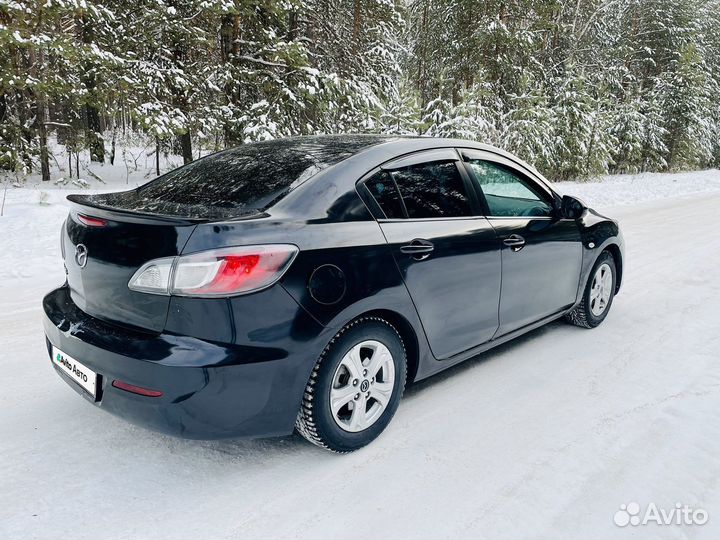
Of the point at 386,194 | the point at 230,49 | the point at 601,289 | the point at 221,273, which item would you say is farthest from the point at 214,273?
the point at 230,49

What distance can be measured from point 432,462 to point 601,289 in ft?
9.07

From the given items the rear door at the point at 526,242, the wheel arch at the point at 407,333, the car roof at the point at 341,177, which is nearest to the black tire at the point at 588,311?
the rear door at the point at 526,242

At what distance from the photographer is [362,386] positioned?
2672mm

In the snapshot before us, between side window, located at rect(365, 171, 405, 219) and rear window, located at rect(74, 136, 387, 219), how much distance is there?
0.21 m

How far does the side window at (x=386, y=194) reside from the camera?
2.84 meters

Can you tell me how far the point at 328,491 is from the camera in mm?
2434

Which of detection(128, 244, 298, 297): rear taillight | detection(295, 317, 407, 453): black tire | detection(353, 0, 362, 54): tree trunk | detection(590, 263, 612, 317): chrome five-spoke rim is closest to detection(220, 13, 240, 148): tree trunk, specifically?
detection(353, 0, 362, 54): tree trunk

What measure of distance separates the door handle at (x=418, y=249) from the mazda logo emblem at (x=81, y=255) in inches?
61.4

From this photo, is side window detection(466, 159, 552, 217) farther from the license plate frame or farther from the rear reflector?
the license plate frame

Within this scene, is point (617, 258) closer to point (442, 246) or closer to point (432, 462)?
point (442, 246)

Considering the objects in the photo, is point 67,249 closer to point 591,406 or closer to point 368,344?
point 368,344

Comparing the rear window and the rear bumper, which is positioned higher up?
the rear window

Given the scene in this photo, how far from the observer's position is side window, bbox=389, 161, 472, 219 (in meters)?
3.01

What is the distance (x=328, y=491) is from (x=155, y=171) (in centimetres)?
1596
